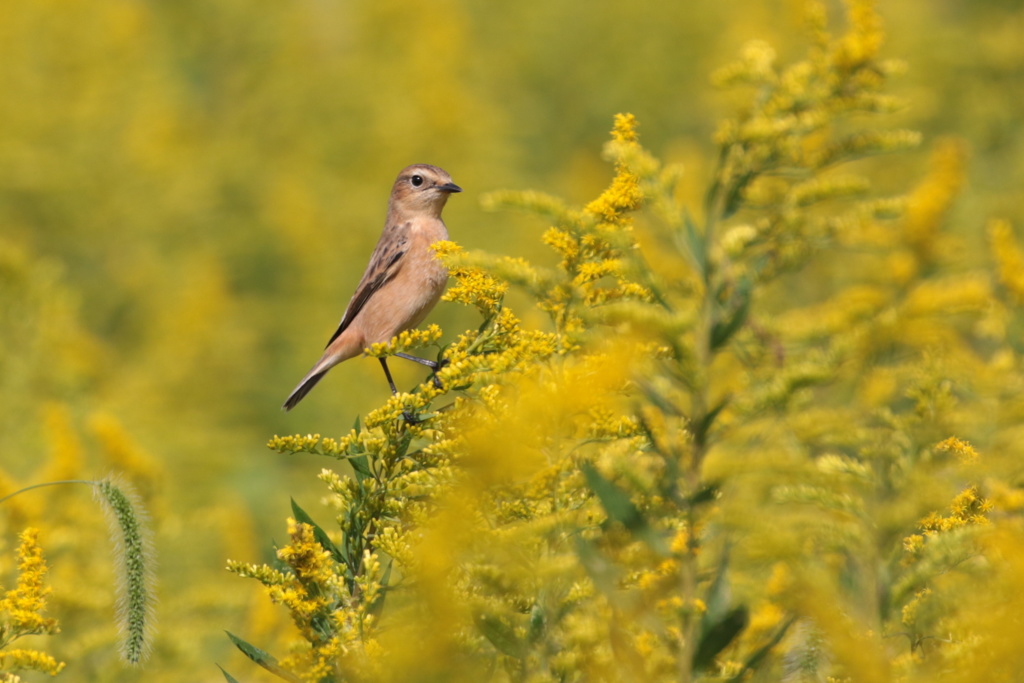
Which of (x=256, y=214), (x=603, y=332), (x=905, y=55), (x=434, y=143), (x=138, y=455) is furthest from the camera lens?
(x=256, y=214)

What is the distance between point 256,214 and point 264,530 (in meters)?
13.1

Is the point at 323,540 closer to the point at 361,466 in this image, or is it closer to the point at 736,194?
the point at 361,466

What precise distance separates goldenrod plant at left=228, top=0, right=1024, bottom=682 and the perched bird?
2.49 m

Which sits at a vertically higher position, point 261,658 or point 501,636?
point 261,658

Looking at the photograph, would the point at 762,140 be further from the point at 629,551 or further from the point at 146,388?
the point at 146,388

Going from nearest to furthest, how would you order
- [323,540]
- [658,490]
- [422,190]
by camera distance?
[658,490]
[323,540]
[422,190]

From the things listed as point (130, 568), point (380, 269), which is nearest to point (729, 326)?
point (130, 568)

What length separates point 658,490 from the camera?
9.76ft

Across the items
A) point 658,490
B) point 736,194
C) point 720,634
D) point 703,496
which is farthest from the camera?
point 736,194

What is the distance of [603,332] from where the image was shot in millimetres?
3750

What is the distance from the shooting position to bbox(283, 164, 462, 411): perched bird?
667 cm

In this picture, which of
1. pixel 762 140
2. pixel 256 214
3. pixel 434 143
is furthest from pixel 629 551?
pixel 256 214

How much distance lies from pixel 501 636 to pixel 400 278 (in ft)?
12.8

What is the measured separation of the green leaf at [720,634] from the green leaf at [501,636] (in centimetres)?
60
